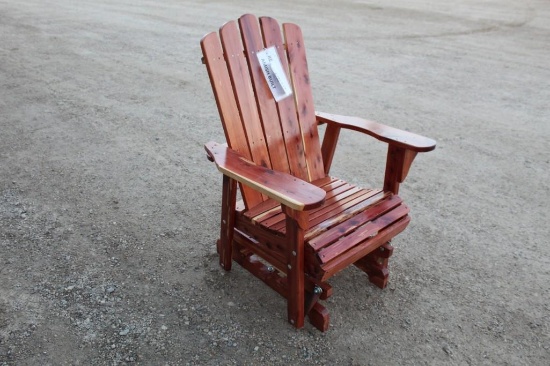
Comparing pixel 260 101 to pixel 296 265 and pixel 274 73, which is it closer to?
pixel 274 73

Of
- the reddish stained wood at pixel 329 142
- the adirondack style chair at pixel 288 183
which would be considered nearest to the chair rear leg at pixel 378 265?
the adirondack style chair at pixel 288 183

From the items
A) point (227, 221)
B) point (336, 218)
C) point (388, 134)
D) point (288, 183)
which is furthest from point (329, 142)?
point (288, 183)

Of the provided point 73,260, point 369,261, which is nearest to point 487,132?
point 369,261

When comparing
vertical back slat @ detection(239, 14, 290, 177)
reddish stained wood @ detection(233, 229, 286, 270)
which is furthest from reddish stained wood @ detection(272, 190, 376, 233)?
vertical back slat @ detection(239, 14, 290, 177)

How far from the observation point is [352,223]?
217cm

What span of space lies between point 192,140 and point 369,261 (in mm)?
→ 2108

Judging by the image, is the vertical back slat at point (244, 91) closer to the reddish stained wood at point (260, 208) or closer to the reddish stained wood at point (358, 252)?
the reddish stained wood at point (260, 208)

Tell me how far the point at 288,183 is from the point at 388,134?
0.69m

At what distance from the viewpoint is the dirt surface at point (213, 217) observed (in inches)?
84.7

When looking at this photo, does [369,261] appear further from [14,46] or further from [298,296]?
[14,46]

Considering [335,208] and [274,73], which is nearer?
[335,208]

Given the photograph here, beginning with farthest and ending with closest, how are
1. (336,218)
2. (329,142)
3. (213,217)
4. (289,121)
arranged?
(213,217) < (329,142) < (289,121) < (336,218)

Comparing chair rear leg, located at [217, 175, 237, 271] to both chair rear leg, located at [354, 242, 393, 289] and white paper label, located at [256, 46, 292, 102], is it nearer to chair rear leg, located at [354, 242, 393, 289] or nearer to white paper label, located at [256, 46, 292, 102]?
white paper label, located at [256, 46, 292, 102]

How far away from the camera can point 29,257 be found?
8.58ft
